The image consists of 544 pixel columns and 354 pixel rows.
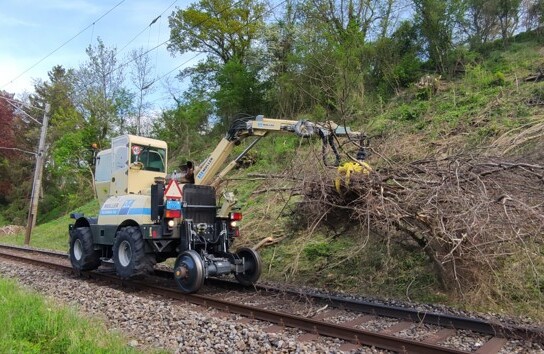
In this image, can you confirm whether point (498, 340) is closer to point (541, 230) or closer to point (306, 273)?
point (541, 230)

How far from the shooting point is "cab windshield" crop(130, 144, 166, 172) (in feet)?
36.5

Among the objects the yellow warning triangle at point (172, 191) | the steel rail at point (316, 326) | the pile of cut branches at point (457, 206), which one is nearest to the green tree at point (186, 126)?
the yellow warning triangle at point (172, 191)

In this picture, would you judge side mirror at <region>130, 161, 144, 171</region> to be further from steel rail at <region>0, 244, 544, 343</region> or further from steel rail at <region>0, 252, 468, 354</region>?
steel rail at <region>0, 244, 544, 343</region>

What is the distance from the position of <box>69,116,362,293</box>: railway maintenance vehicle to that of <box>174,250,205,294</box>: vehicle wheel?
19 mm

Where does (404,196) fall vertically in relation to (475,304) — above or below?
above

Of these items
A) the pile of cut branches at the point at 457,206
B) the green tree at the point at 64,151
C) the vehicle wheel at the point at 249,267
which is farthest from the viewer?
the green tree at the point at 64,151

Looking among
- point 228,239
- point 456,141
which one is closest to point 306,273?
point 228,239

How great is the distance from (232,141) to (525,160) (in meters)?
5.80

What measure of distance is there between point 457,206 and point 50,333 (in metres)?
5.88

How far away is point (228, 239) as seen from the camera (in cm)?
1030

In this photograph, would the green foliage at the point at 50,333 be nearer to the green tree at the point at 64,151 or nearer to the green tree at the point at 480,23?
the green tree at the point at 480,23

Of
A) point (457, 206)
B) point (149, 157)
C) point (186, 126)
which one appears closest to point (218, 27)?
point (186, 126)

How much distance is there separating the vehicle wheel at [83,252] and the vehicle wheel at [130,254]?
5.30 feet

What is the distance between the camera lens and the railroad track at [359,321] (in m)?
6.09
